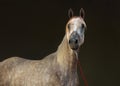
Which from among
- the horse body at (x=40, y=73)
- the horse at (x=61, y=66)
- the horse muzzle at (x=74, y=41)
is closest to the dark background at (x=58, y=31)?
the horse body at (x=40, y=73)

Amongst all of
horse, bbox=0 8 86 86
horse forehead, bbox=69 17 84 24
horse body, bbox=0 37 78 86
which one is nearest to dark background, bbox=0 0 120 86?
horse body, bbox=0 37 78 86

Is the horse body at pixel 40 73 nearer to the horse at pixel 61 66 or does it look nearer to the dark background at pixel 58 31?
the horse at pixel 61 66

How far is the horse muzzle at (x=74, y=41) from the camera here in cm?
385

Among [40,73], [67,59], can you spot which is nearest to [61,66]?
[67,59]

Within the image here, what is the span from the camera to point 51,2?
5902 millimetres

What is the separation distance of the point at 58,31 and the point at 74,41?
6.94ft

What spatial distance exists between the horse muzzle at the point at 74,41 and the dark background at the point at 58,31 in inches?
78.6

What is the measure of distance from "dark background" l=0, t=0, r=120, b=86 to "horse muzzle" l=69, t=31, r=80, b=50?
1998mm

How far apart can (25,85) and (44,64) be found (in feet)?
0.82

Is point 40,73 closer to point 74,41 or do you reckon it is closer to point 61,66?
point 61,66

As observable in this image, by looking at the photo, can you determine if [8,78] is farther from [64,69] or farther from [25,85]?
[64,69]

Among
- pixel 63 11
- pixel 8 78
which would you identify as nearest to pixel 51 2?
pixel 63 11

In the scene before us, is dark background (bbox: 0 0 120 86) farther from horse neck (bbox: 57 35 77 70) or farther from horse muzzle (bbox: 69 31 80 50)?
horse muzzle (bbox: 69 31 80 50)

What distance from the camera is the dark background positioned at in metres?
5.88
